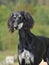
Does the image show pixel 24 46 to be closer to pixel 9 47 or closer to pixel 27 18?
pixel 27 18

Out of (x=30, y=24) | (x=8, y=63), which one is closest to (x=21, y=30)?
(x=30, y=24)

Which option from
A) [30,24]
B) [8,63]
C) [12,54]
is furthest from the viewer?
[12,54]

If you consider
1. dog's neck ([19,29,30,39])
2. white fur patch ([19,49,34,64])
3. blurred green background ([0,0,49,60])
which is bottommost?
blurred green background ([0,0,49,60])

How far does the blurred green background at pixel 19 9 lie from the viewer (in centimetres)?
441

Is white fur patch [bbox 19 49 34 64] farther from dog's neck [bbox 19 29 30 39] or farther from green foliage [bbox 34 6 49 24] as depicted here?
green foliage [bbox 34 6 49 24]

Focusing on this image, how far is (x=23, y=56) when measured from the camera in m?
1.56

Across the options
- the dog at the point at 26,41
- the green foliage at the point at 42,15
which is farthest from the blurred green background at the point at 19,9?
the dog at the point at 26,41

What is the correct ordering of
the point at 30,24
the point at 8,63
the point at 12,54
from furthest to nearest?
1. the point at 12,54
2. the point at 8,63
3. the point at 30,24

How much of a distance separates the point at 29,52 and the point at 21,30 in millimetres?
122

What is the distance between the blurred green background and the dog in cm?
268

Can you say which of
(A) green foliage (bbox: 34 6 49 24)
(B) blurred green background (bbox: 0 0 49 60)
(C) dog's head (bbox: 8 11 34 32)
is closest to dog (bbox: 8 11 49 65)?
(C) dog's head (bbox: 8 11 34 32)

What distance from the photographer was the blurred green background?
4410 mm

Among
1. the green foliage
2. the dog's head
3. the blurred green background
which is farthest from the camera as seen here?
the green foliage

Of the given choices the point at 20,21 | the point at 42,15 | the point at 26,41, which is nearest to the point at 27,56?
the point at 26,41
